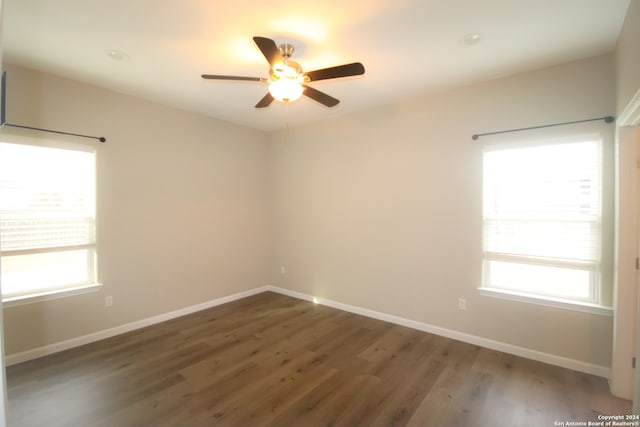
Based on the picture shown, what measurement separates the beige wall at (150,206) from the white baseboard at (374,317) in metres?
0.06

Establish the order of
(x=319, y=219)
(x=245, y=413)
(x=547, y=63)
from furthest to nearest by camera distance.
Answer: (x=319, y=219) < (x=547, y=63) < (x=245, y=413)

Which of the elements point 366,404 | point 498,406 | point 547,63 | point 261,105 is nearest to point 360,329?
point 366,404

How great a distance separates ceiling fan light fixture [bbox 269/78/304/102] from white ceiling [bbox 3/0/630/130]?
399 mm

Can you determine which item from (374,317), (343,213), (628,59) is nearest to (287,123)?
(343,213)

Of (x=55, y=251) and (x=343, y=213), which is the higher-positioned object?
(x=343, y=213)

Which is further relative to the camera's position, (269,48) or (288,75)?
(288,75)

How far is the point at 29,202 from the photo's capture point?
2.96 m

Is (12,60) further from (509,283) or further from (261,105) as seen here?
(509,283)

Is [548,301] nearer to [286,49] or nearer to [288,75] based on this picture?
[288,75]

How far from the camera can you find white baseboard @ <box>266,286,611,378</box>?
2.69m

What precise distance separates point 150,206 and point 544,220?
4268 millimetres

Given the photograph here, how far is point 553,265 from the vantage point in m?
2.90

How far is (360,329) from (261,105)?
2.71 meters

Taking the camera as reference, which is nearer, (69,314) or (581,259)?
(581,259)
